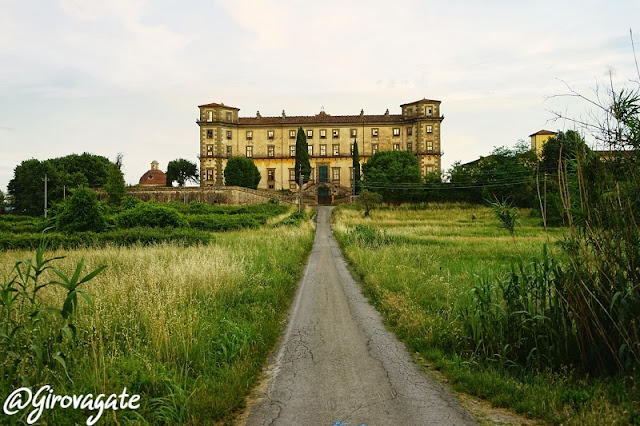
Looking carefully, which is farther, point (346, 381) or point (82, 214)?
point (82, 214)

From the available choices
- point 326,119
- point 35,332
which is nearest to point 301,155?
point 326,119

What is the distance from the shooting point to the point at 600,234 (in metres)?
7.07

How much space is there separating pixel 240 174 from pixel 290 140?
16.9 m

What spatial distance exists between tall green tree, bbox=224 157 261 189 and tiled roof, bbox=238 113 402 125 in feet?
47.2

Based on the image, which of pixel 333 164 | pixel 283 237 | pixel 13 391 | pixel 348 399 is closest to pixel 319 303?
pixel 348 399

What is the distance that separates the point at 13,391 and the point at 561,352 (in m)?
7.52

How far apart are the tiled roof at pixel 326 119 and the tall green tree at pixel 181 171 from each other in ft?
62.5

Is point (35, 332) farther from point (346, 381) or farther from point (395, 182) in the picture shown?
point (395, 182)

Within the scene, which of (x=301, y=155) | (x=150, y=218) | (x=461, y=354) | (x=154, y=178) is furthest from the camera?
(x=154, y=178)

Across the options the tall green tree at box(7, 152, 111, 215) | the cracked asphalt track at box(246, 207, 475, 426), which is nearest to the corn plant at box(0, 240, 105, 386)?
the cracked asphalt track at box(246, 207, 475, 426)

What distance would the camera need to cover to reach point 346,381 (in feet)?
22.6

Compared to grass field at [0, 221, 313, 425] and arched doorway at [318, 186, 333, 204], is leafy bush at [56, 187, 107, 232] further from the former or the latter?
arched doorway at [318, 186, 333, 204]

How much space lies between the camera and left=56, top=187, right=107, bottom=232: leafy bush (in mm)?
30641

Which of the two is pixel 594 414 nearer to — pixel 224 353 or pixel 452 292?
pixel 224 353
